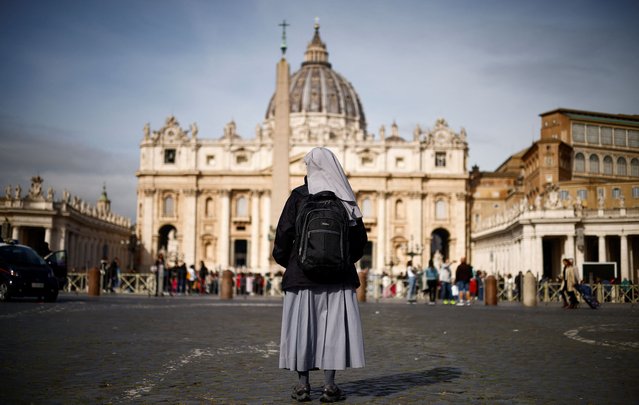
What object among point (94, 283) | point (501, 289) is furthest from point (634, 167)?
point (94, 283)

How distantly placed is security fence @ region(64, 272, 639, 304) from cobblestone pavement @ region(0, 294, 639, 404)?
1704 centimetres

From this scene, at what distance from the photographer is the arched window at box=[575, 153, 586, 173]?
5828 centimetres

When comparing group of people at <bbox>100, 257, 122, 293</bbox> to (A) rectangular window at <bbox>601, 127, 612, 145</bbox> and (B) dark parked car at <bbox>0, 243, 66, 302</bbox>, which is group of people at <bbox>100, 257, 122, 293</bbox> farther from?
(A) rectangular window at <bbox>601, 127, 612, 145</bbox>

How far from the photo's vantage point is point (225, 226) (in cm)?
7625

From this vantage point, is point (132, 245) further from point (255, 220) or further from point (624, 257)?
point (255, 220)


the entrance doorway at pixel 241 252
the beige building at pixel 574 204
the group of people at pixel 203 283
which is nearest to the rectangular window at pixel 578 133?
the beige building at pixel 574 204

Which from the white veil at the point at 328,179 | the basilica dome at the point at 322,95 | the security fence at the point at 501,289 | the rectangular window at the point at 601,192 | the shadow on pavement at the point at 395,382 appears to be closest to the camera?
the white veil at the point at 328,179

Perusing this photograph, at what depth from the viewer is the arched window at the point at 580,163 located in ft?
191

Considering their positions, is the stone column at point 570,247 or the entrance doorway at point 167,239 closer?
the stone column at point 570,247

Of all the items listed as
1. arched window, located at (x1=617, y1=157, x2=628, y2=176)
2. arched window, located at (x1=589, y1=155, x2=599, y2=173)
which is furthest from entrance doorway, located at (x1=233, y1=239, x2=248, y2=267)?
arched window, located at (x1=617, y1=157, x2=628, y2=176)

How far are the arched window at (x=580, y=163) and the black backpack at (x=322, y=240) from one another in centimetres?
5601

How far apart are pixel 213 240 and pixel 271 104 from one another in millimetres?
38482

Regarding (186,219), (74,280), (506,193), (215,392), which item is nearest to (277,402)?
(215,392)

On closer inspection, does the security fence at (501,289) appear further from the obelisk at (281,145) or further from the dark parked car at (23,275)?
the dark parked car at (23,275)
